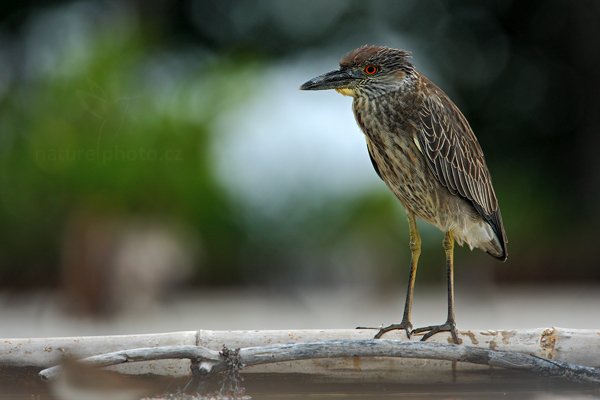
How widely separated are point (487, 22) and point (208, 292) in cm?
595

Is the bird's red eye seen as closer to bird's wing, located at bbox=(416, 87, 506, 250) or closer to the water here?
bird's wing, located at bbox=(416, 87, 506, 250)

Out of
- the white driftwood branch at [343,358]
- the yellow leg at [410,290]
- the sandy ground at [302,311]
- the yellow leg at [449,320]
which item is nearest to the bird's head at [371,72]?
the yellow leg at [410,290]

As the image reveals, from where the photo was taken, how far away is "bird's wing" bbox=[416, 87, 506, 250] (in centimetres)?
396

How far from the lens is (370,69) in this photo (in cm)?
402

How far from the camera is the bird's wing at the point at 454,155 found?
156 inches

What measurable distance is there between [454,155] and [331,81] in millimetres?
593

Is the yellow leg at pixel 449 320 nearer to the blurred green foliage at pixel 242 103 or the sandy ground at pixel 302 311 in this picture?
the sandy ground at pixel 302 311

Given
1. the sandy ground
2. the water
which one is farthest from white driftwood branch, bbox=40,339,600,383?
the sandy ground

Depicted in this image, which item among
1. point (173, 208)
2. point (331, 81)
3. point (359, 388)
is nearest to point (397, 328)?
point (359, 388)

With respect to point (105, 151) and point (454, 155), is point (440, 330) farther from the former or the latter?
point (105, 151)

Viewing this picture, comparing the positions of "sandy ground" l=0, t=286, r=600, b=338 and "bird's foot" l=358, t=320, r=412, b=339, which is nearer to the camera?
"bird's foot" l=358, t=320, r=412, b=339

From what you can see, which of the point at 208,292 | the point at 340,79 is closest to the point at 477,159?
the point at 340,79

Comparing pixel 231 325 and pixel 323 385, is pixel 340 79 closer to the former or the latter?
pixel 323 385

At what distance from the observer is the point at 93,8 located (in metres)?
12.3
